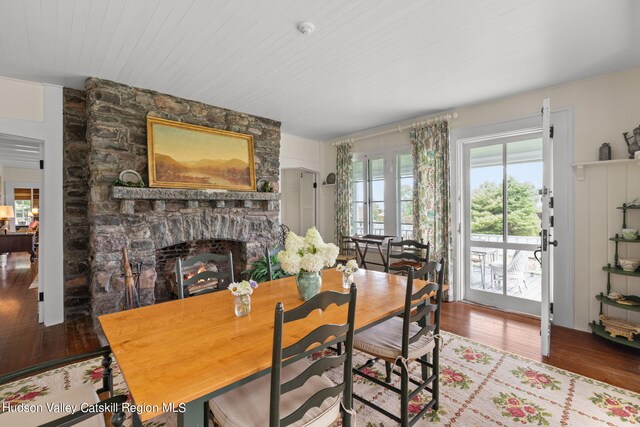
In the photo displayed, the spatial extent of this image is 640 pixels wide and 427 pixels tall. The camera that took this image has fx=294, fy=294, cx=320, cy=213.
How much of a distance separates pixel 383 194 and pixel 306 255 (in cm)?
344

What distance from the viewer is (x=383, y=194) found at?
16.4 ft

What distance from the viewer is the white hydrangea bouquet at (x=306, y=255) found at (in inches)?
70.7

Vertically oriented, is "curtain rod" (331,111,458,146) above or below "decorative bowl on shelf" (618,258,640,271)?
above

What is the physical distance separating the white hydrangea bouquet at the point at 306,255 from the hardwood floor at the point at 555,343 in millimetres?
2126

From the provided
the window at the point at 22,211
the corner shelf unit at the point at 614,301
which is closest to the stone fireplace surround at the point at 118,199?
the corner shelf unit at the point at 614,301

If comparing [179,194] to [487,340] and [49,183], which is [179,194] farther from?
[487,340]

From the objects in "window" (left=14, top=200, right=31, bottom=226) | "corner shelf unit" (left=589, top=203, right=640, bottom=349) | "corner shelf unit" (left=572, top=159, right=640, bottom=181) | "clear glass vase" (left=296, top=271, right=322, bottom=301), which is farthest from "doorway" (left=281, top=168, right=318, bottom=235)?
"window" (left=14, top=200, right=31, bottom=226)

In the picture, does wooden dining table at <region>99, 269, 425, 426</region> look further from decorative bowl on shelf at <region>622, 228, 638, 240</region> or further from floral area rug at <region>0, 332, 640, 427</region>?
decorative bowl on shelf at <region>622, 228, 638, 240</region>

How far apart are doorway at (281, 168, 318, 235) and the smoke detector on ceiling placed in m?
3.60

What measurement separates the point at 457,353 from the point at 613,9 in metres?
2.83

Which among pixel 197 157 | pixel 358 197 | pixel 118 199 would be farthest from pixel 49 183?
pixel 358 197

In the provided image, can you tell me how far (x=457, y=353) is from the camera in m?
2.68

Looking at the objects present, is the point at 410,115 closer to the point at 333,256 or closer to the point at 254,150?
the point at 254,150

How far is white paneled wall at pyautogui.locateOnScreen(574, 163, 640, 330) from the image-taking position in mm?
A: 2863
